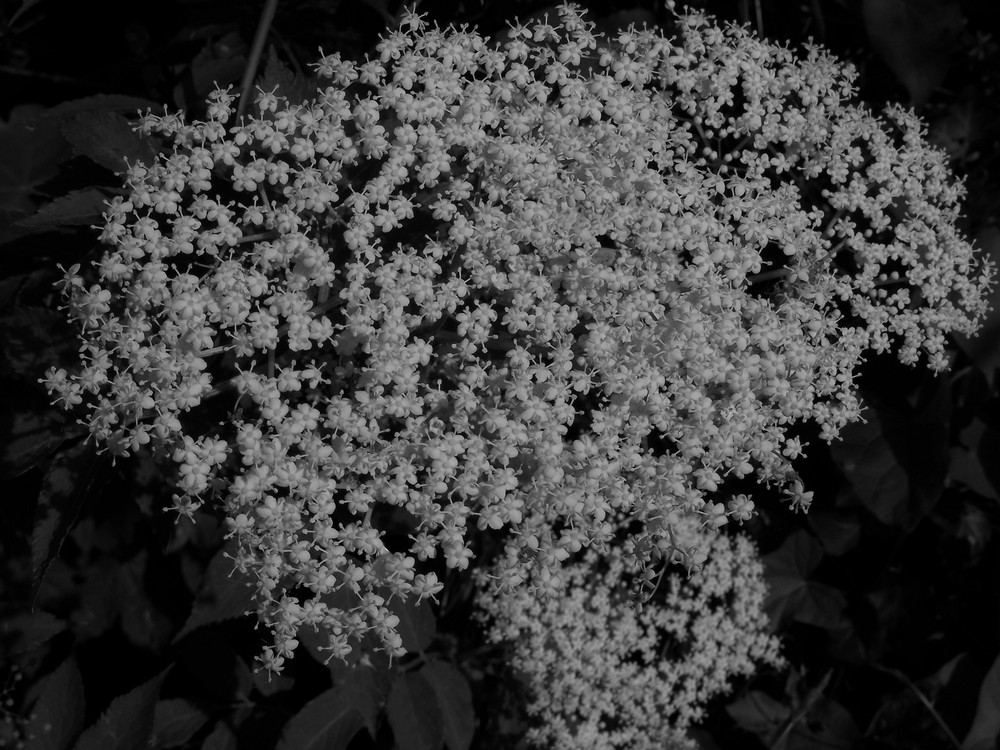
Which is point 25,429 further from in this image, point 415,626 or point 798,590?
point 798,590

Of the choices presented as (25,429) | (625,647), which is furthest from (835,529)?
(25,429)

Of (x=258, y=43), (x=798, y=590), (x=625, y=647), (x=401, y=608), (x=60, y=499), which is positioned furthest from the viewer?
(x=798, y=590)

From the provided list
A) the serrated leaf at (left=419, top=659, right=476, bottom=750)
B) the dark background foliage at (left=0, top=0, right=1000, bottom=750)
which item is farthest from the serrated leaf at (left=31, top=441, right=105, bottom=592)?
the serrated leaf at (left=419, top=659, right=476, bottom=750)

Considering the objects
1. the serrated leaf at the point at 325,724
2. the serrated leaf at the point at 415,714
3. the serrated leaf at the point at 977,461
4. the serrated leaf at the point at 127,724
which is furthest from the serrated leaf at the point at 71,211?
the serrated leaf at the point at 977,461

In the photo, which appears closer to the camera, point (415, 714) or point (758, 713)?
point (415, 714)

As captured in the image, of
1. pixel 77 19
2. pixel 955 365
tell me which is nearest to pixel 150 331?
pixel 77 19

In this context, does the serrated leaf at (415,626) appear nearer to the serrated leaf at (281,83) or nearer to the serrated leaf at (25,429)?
the serrated leaf at (25,429)
